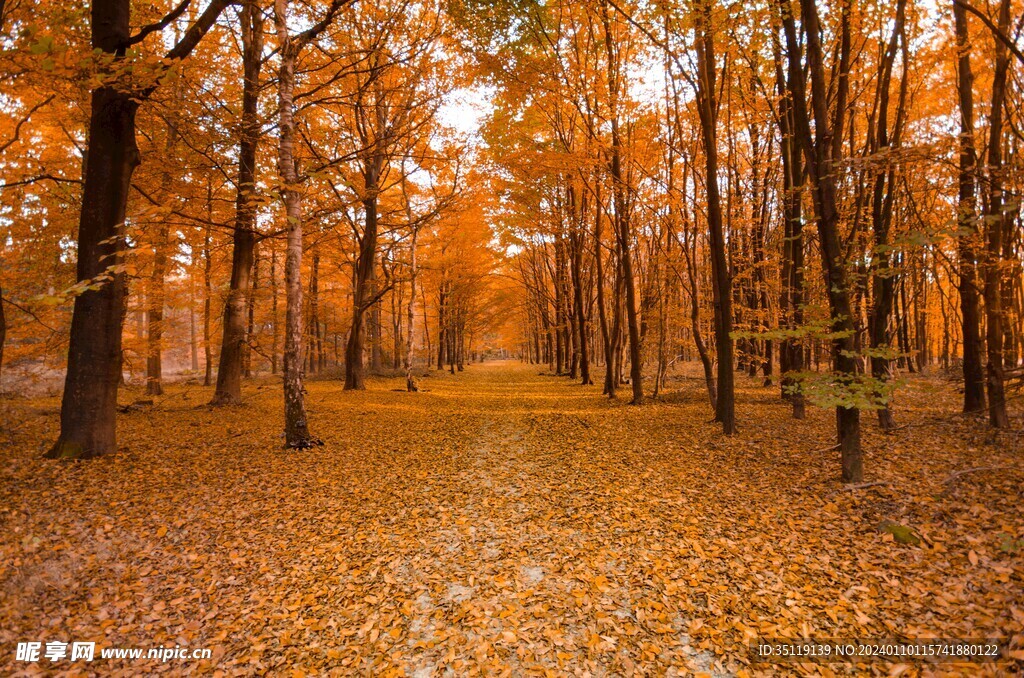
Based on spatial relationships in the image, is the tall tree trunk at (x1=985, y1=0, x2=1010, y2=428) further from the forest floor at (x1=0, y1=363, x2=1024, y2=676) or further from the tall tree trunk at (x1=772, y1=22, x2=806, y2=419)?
the tall tree trunk at (x1=772, y1=22, x2=806, y2=419)

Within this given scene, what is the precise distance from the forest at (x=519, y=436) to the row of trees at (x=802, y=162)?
10cm

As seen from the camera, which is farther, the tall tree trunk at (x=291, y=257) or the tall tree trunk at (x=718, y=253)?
the tall tree trunk at (x=718, y=253)

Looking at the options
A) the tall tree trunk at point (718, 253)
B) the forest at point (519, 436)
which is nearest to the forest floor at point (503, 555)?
the forest at point (519, 436)

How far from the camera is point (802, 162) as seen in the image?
11.0 meters

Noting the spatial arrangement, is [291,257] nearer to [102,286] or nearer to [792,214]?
[102,286]

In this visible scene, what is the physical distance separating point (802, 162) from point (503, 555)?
11.8 metres

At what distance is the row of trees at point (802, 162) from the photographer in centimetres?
563

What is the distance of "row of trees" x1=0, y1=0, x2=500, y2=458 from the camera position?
21.1ft

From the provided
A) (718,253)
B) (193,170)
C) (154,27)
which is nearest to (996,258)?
(718,253)

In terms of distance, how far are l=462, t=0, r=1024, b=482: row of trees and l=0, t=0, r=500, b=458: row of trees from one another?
3.92 meters

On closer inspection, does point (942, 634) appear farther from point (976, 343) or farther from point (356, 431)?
point (356, 431)

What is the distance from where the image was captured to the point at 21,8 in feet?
26.5

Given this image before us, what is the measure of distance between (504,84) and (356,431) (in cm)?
980

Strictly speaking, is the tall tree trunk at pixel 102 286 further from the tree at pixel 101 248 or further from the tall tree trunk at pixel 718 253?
the tall tree trunk at pixel 718 253
